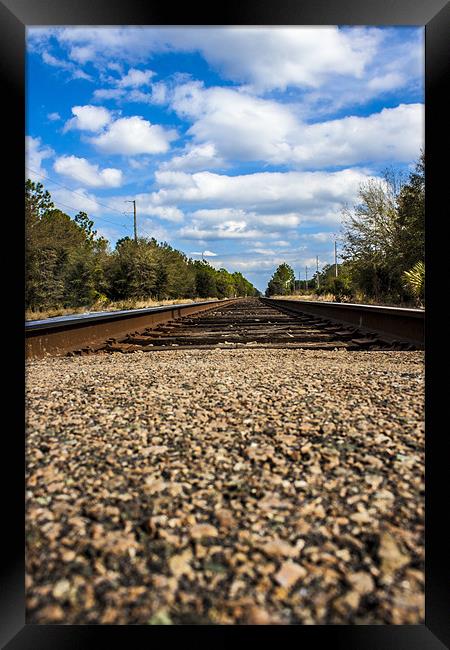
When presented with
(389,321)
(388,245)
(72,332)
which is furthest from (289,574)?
(388,245)

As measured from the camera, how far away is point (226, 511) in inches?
74.3

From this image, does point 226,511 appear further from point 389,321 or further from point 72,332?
A: point 389,321

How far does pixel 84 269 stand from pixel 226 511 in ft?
97.7

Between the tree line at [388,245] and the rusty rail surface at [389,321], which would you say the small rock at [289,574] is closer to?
the rusty rail surface at [389,321]

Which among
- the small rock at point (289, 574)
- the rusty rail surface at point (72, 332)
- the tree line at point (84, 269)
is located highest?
the tree line at point (84, 269)

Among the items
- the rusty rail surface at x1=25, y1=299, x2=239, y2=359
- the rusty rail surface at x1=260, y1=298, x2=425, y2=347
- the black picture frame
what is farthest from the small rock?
the rusty rail surface at x1=260, y1=298, x2=425, y2=347

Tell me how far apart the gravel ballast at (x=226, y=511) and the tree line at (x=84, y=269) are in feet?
69.6

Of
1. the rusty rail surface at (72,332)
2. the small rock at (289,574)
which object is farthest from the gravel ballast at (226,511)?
the rusty rail surface at (72,332)

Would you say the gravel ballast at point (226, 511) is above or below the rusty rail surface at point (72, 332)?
below

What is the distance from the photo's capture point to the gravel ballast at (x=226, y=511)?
57.2 inches

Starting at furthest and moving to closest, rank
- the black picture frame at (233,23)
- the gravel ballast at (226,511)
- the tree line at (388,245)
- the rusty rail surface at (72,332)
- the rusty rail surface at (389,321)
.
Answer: the tree line at (388,245)
the rusty rail surface at (389,321)
the rusty rail surface at (72,332)
the black picture frame at (233,23)
the gravel ballast at (226,511)

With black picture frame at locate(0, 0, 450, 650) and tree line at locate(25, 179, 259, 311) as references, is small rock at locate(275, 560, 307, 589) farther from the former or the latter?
tree line at locate(25, 179, 259, 311)
